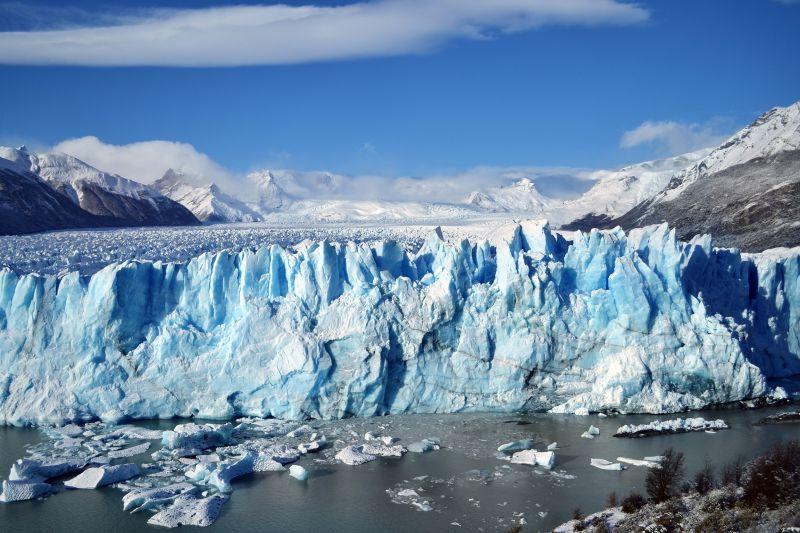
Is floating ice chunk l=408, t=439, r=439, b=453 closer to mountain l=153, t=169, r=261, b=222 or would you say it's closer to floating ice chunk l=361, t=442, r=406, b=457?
floating ice chunk l=361, t=442, r=406, b=457

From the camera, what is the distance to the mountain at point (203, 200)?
6544 cm

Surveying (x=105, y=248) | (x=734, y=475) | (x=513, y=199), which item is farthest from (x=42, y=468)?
(x=513, y=199)

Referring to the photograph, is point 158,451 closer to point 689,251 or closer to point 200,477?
point 200,477

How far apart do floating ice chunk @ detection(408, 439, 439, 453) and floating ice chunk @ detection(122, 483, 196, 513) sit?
3.71 m

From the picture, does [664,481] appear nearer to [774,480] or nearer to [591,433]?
[774,480]

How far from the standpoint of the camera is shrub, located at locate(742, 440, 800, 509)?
30.0 ft

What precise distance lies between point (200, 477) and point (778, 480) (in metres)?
7.96

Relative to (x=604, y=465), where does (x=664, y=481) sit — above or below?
above

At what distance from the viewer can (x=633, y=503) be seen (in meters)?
9.64

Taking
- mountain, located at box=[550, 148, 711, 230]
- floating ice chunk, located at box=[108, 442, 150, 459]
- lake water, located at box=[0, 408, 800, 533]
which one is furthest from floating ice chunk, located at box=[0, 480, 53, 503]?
mountain, located at box=[550, 148, 711, 230]

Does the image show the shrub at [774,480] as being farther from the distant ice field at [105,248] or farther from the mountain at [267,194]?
the mountain at [267,194]

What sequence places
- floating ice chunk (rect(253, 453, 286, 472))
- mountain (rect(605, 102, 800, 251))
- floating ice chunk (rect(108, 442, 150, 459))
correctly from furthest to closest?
mountain (rect(605, 102, 800, 251))
floating ice chunk (rect(108, 442, 150, 459))
floating ice chunk (rect(253, 453, 286, 472))

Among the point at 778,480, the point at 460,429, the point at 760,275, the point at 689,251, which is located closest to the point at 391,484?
the point at 460,429

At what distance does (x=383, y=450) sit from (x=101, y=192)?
43940 millimetres
